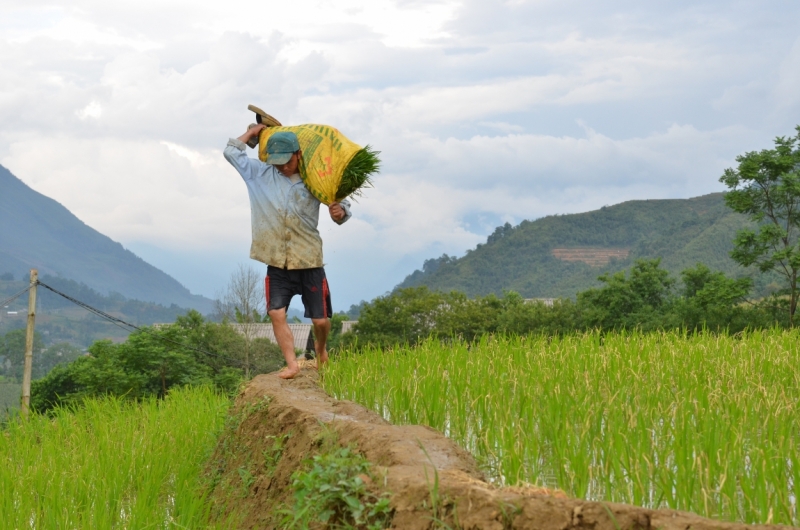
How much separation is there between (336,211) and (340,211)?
3 cm

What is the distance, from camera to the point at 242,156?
7137 mm

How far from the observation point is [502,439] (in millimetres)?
4105

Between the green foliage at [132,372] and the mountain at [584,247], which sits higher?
the mountain at [584,247]

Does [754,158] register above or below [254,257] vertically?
above

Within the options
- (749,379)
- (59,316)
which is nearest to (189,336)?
(749,379)

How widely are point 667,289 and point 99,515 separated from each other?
2910 centimetres

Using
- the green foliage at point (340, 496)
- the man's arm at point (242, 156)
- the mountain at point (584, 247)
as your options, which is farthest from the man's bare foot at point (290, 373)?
the mountain at point (584, 247)

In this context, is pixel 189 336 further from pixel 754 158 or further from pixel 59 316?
pixel 59 316

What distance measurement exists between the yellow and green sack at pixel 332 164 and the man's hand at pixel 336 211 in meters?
0.04

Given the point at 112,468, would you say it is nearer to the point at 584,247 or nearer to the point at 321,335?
the point at 321,335

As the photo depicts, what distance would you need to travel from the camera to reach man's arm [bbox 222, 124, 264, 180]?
7055 mm

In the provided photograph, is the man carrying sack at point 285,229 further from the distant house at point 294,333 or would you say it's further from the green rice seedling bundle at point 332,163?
the distant house at point 294,333

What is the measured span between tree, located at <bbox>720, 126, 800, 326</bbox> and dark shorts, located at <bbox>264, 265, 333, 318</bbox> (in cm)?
2270

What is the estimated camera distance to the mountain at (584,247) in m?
91.6
